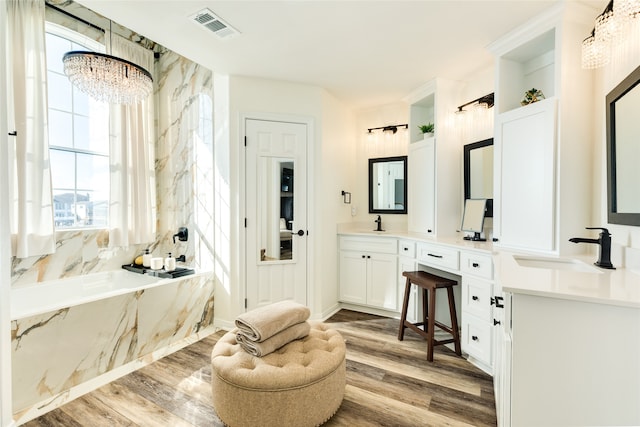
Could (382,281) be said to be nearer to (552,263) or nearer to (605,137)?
(552,263)

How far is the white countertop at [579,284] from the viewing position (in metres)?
1.08

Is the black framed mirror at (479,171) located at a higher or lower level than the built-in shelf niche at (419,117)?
lower

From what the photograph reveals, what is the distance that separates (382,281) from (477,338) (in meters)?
1.21

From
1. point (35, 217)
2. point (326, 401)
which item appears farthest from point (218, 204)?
point (326, 401)

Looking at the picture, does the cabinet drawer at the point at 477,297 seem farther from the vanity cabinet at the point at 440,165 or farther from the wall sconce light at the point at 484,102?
the wall sconce light at the point at 484,102

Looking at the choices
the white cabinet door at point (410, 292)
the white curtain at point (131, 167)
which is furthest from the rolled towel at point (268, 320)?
the white curtain at point (131, 167)

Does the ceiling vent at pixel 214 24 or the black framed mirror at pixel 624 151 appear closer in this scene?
the black framed mirror at pixel 624 151

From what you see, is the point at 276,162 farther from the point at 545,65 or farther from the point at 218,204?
the point at 545,65

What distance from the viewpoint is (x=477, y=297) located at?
2.36m

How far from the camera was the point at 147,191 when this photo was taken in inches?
135

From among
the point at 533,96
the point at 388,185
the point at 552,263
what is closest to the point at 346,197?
the point at 388,185

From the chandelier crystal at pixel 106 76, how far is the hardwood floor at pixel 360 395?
7.34 feet

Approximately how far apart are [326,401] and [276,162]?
89.1 inches

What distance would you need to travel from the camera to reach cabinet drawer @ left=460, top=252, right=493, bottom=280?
2.25 m
